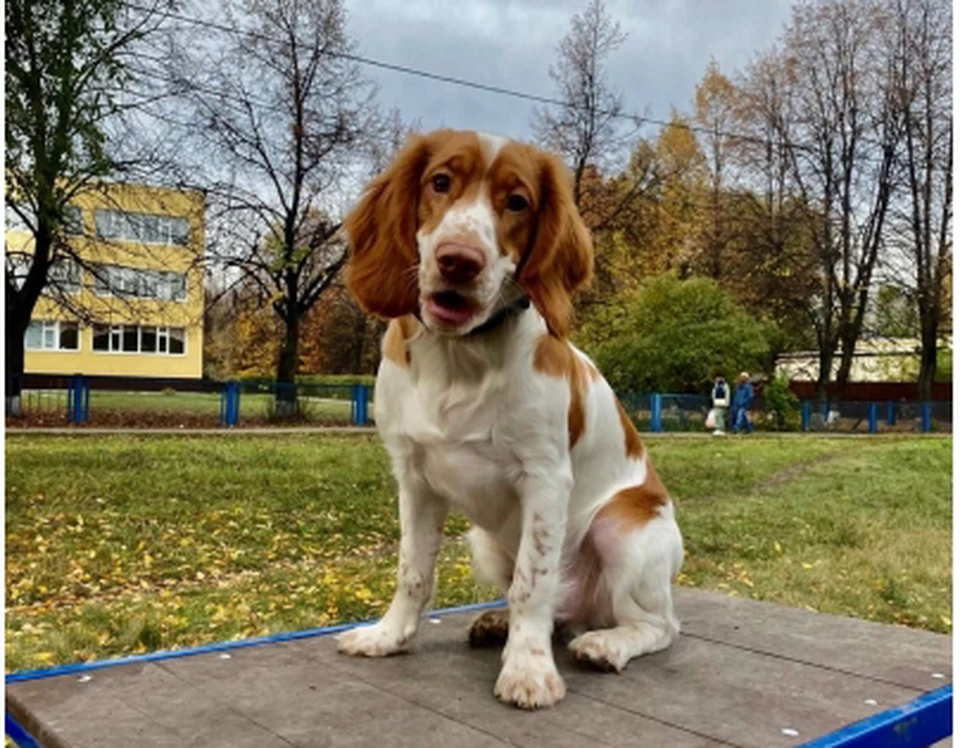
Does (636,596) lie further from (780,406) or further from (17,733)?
(780,406)

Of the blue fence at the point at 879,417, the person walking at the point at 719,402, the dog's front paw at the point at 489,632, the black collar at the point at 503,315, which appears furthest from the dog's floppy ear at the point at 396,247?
the blue fence at the point at 879,417

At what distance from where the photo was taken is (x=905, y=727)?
7.00 feet

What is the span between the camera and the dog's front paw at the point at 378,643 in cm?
260

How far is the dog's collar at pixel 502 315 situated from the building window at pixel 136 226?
618 inches

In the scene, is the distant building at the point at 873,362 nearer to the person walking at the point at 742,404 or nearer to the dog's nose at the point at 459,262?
the person walking at the point at 742,404

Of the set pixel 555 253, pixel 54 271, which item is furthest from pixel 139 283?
pixel 555 253

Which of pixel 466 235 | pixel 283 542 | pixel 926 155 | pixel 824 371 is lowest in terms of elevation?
pixel 283 542

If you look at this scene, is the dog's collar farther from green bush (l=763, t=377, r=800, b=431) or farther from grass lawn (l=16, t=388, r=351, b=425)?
green bush (l=763, t=377, r=800, b=431)

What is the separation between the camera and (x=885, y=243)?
84.8ft

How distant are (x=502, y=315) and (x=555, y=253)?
183 mm

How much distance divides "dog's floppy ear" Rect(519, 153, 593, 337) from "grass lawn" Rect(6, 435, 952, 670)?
3046 mm

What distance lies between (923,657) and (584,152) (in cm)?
1763

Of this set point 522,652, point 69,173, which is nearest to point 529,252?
point 522,652

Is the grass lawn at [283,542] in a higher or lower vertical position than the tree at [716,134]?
lower
